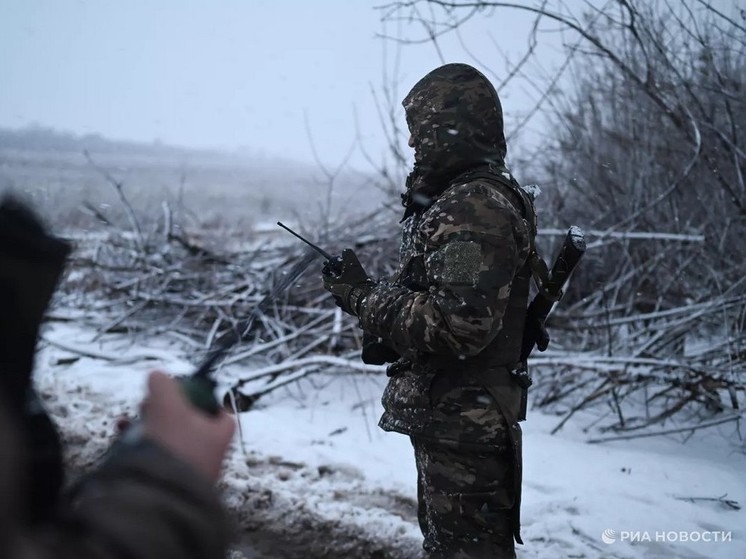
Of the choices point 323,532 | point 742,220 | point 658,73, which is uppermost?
point 658,73

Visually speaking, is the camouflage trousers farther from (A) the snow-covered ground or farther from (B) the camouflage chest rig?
(A) the snow-covered ground

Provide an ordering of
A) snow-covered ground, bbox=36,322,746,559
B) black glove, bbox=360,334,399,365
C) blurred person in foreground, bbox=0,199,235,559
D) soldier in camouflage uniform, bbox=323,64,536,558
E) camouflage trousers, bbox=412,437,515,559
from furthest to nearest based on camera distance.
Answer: snow-covered ground, bbox=36,322,746,559 → black glove, bbox=360,334,399,365 → camouflage trousers, bbox=412,437,515,559 → soldier in camouflage uniform, bbox=323,64,536,558 → blurred person in foreground, bbox=0,199,235,559

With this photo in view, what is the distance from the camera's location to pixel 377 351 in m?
2.45

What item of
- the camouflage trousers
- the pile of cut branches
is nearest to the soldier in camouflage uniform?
the camouflage trousers

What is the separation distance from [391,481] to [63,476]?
318 cm

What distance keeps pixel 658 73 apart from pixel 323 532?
444 cm

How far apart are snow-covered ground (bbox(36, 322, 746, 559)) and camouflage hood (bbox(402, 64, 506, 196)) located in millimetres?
2014

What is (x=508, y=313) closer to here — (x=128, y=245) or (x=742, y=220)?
(x=742, y=220)

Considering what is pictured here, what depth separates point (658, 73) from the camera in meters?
5.16

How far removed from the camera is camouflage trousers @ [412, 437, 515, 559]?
215 cm

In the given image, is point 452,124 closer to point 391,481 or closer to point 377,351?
point 377,351

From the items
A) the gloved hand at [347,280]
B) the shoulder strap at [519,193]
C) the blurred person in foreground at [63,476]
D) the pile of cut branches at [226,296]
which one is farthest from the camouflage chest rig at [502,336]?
the pile of cut branches at [226,296]

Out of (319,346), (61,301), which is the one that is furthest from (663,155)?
(61,301)

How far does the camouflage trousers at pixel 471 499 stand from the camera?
215 centimetres
